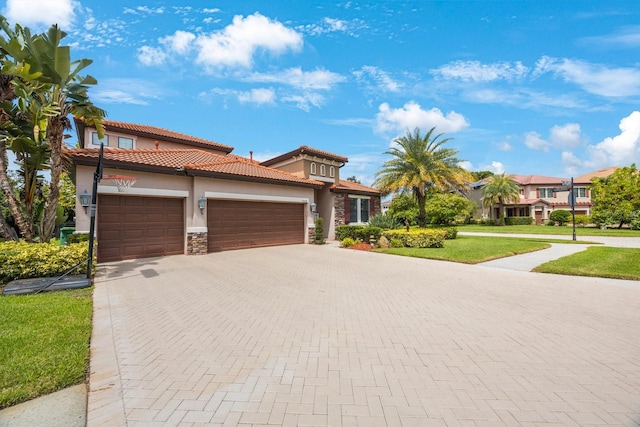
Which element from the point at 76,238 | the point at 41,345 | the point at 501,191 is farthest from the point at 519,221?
the point at 41,345

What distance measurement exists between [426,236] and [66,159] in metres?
15.9

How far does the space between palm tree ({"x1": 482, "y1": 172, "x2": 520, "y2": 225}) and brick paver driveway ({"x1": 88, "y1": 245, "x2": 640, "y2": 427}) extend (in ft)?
119

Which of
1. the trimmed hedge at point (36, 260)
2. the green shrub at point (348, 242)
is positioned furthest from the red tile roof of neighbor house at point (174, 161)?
the green shrub at point (348, 242)

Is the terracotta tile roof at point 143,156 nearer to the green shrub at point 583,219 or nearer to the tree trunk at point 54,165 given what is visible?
the tree trunk at point 54,165

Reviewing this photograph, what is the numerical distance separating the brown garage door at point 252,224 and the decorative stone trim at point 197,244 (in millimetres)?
617

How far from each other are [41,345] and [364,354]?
4513mm

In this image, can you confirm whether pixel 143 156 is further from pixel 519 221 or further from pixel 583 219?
pixel 519 221

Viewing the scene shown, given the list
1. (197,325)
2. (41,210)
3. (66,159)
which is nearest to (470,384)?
(197,325)

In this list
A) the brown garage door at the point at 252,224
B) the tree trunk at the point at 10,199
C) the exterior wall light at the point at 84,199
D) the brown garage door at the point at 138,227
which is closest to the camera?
the tree trunk at the point at 10,199

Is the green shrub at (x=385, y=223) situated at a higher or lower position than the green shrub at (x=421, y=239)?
higher

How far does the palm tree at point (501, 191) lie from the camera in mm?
39781

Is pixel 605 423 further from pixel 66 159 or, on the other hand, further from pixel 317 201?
pixel 317 201

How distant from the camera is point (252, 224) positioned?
15672mm

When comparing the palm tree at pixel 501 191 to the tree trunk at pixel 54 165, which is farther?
the palm tree at pixel 501 191
